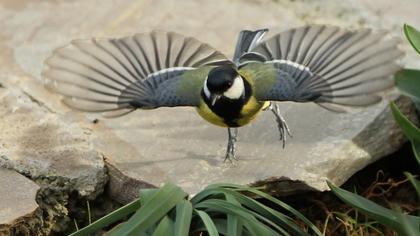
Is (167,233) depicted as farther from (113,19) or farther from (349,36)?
(113,19)

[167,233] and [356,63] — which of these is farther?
[356,63]

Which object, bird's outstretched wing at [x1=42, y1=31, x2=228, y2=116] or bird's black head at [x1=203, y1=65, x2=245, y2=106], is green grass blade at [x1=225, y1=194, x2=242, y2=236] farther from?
bird's outstretched wing at [x1=42, y1=31, x2=228, y2=116]

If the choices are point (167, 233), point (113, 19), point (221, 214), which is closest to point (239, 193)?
point (221, 214)

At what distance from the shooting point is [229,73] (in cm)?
404

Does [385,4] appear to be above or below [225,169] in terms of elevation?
above

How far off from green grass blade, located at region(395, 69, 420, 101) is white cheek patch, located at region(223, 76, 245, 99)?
2.31ft

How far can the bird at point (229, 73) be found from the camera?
4.06 meters

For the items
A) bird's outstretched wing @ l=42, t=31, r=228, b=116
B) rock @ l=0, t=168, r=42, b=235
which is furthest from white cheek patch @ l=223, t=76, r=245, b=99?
rock @ l=0, t=168, r=42, b=235

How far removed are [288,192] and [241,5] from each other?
60.4 inches

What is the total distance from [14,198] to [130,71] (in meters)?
0.85

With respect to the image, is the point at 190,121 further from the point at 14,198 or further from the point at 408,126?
the point at 408,126

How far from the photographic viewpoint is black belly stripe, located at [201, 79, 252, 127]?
4.12 metres

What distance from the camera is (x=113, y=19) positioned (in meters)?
5.20

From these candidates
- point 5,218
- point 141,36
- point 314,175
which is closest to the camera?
point 5,218
